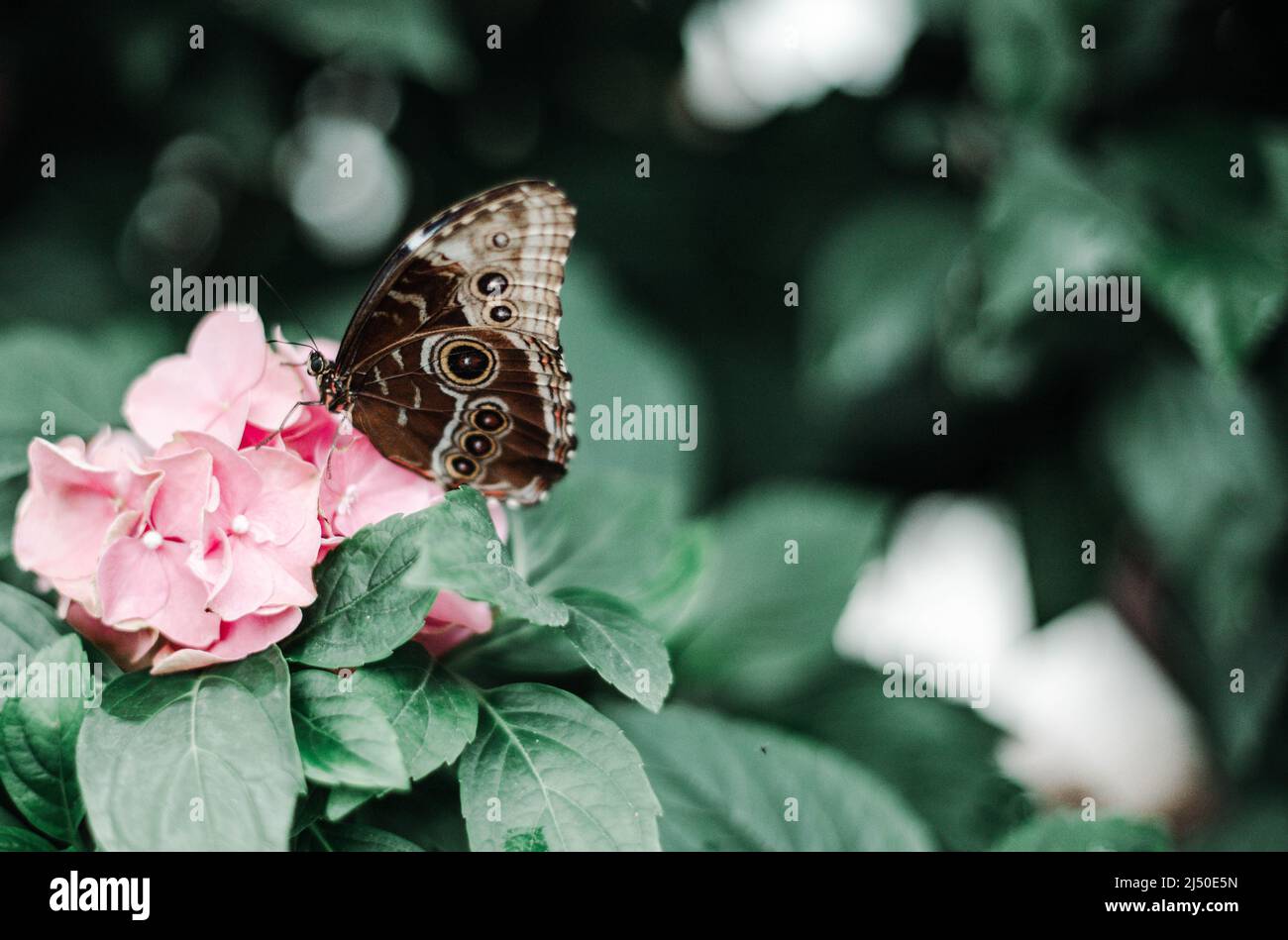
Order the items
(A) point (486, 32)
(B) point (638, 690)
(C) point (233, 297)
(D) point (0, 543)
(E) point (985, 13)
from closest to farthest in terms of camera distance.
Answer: (B) point (638, 690), (D) point (0, 543), (E) point (985, 13), (C) point (233, 297), (A) point (486, 32)

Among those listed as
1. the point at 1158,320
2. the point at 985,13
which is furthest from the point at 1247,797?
the point at 985,13

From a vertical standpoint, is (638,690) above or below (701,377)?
below

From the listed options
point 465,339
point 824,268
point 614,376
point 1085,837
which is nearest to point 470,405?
point 465,339

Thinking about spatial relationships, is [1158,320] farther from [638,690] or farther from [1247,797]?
[638,690]

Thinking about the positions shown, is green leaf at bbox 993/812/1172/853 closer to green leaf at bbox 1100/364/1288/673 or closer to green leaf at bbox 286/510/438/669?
green leaf at bbox 1100/364/1288/673

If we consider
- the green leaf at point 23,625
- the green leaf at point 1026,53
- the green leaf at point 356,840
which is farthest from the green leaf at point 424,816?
the green leaf at point 1026,53

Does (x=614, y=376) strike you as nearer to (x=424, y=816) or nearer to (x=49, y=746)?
(x=424, y=816)

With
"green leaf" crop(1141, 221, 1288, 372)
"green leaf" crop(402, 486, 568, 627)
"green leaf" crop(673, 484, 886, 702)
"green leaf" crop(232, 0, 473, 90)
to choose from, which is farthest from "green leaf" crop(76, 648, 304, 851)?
"green leaf" crop(1141, 221, 1288, 372)
